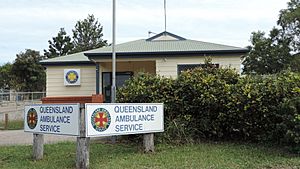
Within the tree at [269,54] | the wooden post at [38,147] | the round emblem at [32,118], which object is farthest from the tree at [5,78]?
the wooden post at [38,147]

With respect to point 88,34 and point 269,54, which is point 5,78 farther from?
point 269,54

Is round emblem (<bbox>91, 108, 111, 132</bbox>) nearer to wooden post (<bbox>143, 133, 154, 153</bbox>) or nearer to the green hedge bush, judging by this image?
wooden post (<bbox>143, 133, 154, 153</bbox>)

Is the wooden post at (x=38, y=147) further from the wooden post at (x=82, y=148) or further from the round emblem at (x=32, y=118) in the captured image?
the wooden post at (x=82, y=148)

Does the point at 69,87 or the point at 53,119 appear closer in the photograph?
the point at 53,119

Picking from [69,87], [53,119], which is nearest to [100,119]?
[53,119]

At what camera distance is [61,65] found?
19.5 m

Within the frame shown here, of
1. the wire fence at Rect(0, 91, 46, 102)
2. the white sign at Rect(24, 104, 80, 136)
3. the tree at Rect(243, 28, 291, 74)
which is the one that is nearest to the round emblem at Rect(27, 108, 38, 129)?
the white sign at Rect(24, 104, 80, 136)

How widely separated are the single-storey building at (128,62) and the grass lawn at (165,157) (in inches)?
290

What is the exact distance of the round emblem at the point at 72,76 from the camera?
19.3 metres

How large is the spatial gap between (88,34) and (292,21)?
34.7 m

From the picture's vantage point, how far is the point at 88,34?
65.9m

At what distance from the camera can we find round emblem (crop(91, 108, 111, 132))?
8031mm

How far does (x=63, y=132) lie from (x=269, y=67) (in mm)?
45668

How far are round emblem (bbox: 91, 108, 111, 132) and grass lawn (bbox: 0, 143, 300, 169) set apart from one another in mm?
785
